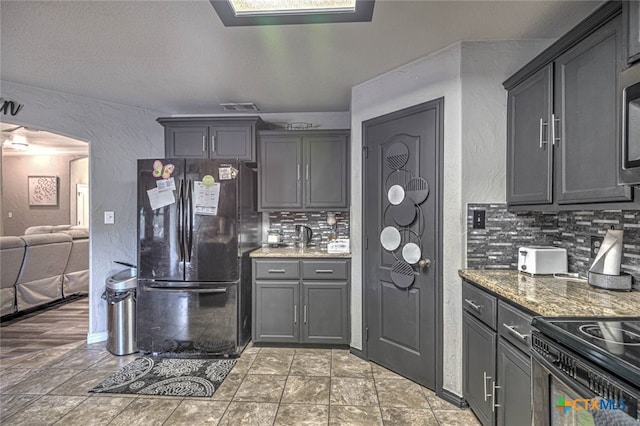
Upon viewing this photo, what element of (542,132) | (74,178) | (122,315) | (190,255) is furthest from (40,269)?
(542,132)

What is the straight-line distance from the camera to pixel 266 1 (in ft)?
5.32

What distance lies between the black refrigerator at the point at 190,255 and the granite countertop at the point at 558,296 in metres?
2.00

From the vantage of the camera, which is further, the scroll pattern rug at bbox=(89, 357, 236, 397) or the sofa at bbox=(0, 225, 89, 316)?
the sofa at bbox=(0, 225, 89, 316)

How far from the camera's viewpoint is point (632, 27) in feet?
3.96

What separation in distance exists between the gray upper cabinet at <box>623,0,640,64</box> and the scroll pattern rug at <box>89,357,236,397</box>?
9.65ft

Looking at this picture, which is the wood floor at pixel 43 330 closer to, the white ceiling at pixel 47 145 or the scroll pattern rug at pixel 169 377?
the scroll pattern rug at pixel 169 377

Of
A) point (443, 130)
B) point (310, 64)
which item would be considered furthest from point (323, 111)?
point (443, 130)

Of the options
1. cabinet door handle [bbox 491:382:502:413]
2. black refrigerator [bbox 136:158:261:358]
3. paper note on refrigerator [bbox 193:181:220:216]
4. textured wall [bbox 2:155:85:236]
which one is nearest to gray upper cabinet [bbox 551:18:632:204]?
cabinet door handle [bbox 491:382:502:413]

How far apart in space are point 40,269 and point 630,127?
5.61 m

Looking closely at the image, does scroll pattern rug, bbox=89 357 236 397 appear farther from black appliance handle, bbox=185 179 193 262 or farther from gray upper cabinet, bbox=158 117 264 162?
gray upper cabinet, bbox=158 117 264 162

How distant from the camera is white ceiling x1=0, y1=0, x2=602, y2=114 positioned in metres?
1.77

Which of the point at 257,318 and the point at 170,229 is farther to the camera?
the point at 257,318

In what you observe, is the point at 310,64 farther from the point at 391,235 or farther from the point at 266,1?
the point at 391,235

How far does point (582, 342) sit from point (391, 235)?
1559mm
